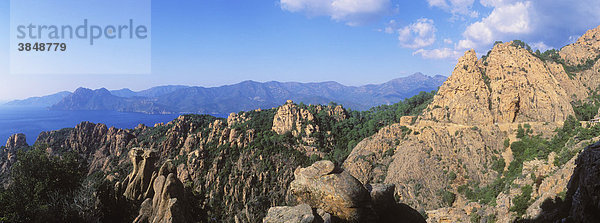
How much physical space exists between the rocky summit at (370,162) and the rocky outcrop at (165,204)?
0.25ft

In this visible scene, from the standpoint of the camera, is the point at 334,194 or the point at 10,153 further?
the point at 10,153

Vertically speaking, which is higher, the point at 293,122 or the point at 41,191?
the point at 41,191

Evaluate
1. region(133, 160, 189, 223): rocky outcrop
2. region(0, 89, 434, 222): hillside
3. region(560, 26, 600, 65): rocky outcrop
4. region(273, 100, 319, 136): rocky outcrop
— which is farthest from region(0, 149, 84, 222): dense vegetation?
region(560, 26, 600, 65): rocky outcrop

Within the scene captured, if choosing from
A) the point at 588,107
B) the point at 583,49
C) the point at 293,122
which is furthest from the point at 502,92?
the point at 293,122

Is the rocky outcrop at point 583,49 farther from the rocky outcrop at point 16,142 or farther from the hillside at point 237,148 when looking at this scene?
the rocky outcrop at point 16,142

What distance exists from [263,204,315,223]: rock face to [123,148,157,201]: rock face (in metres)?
12.7

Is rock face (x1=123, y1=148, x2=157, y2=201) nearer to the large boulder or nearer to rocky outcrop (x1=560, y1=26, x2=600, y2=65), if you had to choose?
the large boulder

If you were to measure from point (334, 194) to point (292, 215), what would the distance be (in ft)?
6.19

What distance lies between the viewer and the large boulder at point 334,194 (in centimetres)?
1002

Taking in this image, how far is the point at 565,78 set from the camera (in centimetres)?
5506

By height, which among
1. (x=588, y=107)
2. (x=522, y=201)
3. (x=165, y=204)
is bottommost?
(x=522, y=201)

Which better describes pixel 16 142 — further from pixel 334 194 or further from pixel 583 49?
pixel 583 49

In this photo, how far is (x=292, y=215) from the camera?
915 centimetres

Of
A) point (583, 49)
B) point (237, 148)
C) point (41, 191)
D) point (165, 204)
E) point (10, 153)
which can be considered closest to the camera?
point (165, 204)
